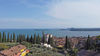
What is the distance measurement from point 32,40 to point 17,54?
30.8 m

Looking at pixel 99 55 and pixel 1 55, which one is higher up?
pixel 1 55

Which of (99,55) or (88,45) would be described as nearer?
(99,55)

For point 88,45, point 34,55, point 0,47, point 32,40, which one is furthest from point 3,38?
point 88,45

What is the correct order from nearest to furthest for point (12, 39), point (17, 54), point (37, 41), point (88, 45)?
1. point (17, 54)
2. point (88, 45)
3. point (37, 41)
4. point (12, 39)

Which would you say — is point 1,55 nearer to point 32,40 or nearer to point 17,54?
point 17,54

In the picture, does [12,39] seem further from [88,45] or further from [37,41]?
[88,45]

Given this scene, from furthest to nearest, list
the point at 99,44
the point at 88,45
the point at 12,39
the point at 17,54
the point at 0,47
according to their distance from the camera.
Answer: the point at 12,39, the point at 88,45, the point at 99,44, the point at 0,47, the point at 17,54

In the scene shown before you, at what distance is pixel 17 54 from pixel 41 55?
16.6 ft

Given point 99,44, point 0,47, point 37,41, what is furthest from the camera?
point 37,41

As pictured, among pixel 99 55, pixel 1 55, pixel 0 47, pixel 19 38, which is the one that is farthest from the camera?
pixel 19 38

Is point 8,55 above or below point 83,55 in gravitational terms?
above

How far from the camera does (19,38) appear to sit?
175 feet

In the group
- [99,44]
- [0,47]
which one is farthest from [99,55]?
[0,47]

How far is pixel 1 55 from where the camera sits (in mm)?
16844
